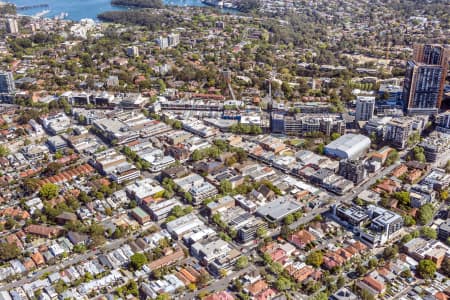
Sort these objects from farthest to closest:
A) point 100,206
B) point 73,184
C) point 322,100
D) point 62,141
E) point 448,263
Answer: point 322,100, point 62,141, point 73,184, point 100,206, point 448,263

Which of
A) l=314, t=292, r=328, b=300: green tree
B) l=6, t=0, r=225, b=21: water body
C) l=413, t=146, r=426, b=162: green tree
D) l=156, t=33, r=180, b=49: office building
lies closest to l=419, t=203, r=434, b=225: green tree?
l=413, t=146, r=426, b=162: green tree

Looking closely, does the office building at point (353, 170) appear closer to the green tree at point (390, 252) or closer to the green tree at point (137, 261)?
the green tree at point (390, 252)

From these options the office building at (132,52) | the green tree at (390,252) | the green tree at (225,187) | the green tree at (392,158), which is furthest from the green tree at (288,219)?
the office building at (132,52)

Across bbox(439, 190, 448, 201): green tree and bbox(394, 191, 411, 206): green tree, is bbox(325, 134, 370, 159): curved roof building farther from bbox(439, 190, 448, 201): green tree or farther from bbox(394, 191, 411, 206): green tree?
bbox(439, 190, 448, 201): green tree

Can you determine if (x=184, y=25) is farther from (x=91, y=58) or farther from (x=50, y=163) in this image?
(x=50, y=163)

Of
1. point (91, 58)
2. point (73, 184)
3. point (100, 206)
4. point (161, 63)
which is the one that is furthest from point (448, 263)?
point (91, 58)

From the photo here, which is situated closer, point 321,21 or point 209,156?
point 209,156
